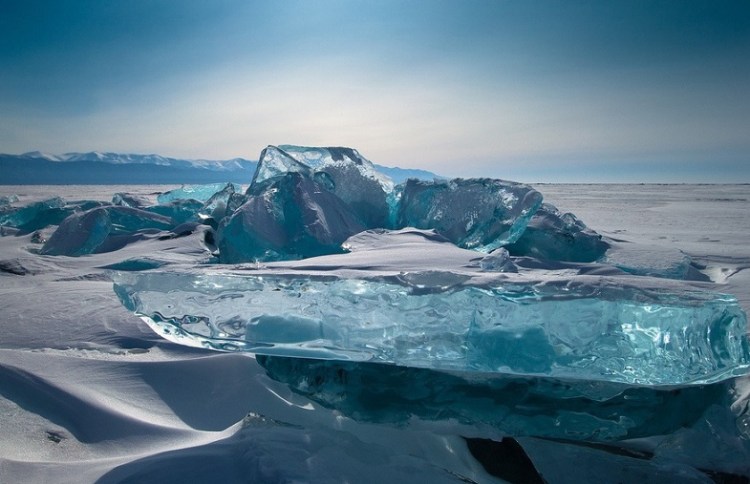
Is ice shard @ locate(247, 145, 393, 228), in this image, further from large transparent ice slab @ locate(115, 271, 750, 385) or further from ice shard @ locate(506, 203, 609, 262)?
large transparent ice slab @ locate(115, 271, 750, 385)

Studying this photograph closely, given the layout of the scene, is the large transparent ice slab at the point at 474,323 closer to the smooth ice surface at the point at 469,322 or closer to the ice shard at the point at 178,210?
the smooth ice surface at the point at 469,322

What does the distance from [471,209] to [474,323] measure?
8.75 ft

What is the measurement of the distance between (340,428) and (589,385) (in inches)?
23.9

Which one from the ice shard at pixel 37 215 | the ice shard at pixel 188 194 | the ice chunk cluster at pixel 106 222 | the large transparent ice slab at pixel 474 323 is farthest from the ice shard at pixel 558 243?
the ice shard at pixel 37 215

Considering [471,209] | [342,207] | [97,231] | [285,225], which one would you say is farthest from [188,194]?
[471,209]

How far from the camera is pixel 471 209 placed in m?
3.58

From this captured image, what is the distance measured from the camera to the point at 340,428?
1.09 m

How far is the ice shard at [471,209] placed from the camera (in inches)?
125

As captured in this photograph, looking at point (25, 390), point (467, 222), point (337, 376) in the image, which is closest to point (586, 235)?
point (467, 222)

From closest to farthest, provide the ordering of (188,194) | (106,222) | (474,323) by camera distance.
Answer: (474,323) → (106,222) → (188,194)

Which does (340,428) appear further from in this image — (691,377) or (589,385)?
(691,377)

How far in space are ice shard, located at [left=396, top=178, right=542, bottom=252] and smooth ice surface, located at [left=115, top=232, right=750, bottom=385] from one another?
6.64 ft

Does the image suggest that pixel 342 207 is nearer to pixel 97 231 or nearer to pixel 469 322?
pixel 97 231

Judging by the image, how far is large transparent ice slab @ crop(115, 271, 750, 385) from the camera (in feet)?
3.12
